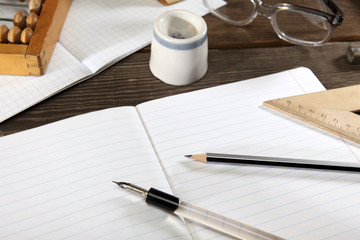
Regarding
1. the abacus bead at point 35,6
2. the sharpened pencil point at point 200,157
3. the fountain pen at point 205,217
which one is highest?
the abacus bead at point 35,6

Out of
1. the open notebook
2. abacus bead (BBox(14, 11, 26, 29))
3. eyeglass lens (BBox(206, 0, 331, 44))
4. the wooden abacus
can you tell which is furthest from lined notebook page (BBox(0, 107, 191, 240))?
eyeglass lens (BBox(206, 0, 331, 44))

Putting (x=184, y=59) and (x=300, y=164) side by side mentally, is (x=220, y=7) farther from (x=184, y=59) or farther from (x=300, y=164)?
(x=300, y=164)

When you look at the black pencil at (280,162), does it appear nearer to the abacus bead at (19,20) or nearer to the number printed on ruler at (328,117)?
the number printed on ruler at (328,117)

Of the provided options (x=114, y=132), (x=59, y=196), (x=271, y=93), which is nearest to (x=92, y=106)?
(x=114, y=132)

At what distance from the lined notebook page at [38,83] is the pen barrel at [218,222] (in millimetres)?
339

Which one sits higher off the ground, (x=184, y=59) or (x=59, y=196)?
(x=184, y=59)

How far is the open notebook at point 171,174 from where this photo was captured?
57 cm

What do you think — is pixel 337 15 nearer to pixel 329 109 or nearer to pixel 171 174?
pixel 329 109

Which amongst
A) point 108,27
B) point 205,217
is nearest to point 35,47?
point 108,27

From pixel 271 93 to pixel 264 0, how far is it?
300 millimetres

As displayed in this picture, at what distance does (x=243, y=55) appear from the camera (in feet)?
2.78

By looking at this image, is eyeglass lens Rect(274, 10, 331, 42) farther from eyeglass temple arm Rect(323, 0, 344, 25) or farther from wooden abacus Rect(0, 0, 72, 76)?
wooden abacus Rect(0, 0, 72, 76)

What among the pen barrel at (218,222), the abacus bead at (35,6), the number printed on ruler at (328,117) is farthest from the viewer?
the abacus bead at (35,6)

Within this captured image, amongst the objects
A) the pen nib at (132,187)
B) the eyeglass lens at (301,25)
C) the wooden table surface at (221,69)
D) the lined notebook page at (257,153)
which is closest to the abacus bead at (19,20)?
the wooden table surface at (221,69)
